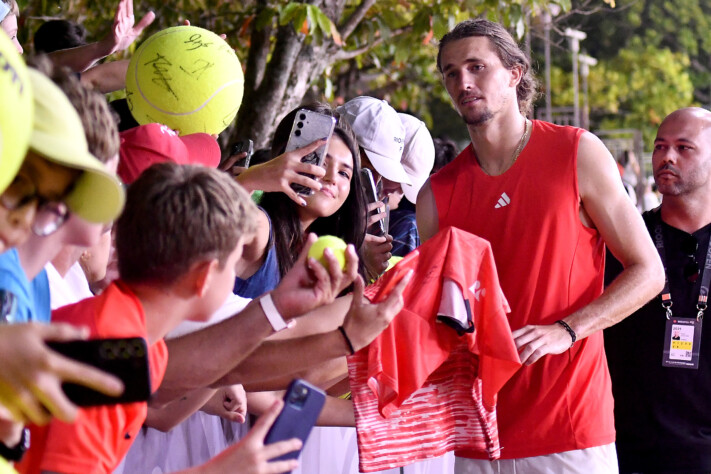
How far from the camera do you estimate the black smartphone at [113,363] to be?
65.1 inches

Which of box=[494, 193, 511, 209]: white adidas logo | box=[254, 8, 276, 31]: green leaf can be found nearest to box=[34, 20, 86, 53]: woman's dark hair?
box=[254, 8, 276, 31]: green leaf

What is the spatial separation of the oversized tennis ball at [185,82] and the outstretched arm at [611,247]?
53.5 inches

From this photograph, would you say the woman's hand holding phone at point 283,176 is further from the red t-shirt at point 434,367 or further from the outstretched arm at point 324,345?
the outstretched arm at point 324,345

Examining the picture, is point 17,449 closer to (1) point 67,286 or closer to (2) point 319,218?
(1) point 67,286

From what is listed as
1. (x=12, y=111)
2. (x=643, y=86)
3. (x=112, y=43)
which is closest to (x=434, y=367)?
(x=12, y=111)

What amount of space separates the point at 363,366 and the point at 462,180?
3.16 feet

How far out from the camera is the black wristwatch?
174cm

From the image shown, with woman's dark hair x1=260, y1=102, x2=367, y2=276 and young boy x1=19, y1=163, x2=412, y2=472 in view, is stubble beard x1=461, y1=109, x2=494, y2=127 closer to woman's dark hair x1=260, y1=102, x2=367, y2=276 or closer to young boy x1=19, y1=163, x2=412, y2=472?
woman's dark hair x1=260, y1=102, x2=367, y2=276

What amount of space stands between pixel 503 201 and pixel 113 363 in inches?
82.2

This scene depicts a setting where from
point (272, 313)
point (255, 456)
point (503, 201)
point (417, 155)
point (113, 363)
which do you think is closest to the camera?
point (113, 363)

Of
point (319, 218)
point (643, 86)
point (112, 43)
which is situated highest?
point (112, 43)

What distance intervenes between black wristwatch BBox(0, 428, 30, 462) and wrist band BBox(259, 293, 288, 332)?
75 cm

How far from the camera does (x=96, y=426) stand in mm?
1942

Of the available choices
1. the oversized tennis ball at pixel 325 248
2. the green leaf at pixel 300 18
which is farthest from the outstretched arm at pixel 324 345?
the green leaf at pixel 300 18
